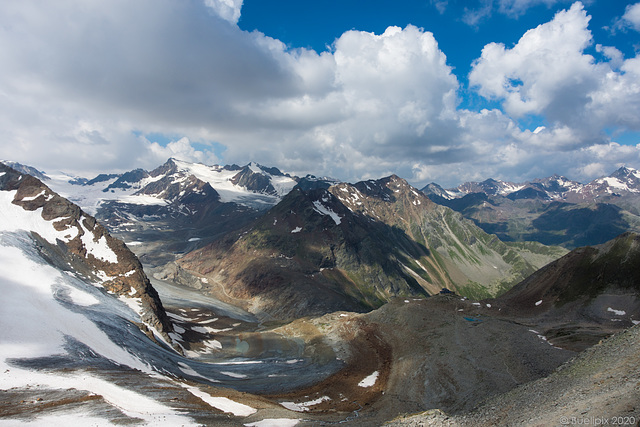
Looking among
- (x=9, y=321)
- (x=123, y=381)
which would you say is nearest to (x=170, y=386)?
(x=123, y=381)

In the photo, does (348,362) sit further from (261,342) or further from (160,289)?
(160,289)

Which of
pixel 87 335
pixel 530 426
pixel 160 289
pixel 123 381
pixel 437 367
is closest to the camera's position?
pixel 530 426

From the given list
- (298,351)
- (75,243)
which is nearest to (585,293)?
(298,351)

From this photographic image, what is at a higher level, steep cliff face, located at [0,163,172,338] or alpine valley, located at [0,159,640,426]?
steep cliff face, located at [0,163,172,338]

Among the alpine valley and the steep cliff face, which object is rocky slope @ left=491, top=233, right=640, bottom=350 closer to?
the alpine valley

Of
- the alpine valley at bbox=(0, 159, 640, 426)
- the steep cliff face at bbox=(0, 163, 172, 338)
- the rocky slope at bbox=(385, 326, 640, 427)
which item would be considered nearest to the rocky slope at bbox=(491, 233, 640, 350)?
the alpine valley at bbox=(0, 159, 640, 426)

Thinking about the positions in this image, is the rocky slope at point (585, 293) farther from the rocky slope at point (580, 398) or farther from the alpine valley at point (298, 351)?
the rocky slope at point (580, 398)

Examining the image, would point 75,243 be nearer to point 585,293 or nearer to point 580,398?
point 580,398

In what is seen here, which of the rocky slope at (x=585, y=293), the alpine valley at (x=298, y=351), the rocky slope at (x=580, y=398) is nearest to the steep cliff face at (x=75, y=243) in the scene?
the alpine valley at (x=298, y=351)
